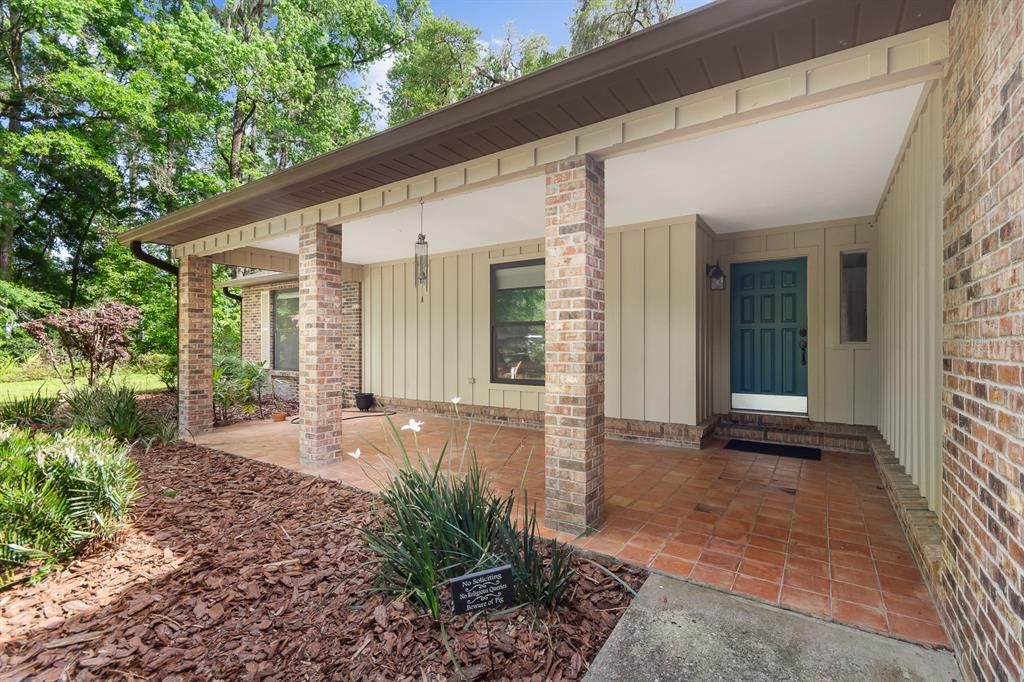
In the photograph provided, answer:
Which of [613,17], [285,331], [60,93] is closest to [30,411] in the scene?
[285,331]

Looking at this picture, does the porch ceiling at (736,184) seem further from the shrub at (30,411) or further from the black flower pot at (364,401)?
the shrub at (30,411)

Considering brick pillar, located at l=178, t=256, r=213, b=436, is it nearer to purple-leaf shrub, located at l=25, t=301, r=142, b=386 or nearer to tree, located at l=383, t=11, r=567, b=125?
purple-leaf shrub, located at l=25, t=301, r=142, b=386

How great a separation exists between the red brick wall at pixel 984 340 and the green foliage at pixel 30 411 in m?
8.75

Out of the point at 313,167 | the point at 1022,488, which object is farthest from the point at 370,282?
the point at 1022,488

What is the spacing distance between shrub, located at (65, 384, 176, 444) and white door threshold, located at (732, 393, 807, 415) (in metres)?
7.07

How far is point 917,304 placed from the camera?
2805mm

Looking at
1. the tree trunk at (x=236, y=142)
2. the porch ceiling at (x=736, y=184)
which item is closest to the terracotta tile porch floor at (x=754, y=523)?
the porch ceiling at (x=736, y=184)

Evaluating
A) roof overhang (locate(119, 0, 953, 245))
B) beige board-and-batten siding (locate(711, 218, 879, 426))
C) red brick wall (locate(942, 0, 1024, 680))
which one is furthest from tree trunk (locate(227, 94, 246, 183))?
red brick wall (locate(942, 0, 1024, 680))

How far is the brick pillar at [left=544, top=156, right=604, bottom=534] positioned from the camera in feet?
9.59

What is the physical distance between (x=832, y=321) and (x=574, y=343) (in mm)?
3948

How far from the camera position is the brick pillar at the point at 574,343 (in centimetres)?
292

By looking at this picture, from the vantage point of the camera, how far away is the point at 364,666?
191cm

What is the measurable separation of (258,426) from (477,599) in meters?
6.30

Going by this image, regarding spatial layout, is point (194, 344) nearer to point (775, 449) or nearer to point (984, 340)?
point (775, 449)
